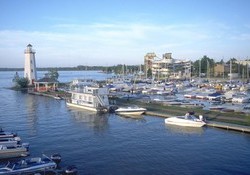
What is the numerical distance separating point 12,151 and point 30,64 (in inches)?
2405

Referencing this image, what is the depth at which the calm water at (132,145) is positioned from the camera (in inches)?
947

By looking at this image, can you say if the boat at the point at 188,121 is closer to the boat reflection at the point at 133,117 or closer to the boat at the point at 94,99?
the boat reflection at the point at 133,117

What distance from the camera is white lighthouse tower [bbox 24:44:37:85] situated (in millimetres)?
83625

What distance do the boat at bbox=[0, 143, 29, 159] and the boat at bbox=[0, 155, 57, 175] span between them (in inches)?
134

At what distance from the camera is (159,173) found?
22828 mm

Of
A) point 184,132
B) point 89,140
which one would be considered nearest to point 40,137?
point 89,140

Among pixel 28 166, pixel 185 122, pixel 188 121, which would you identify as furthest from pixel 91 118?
pixel 28 166

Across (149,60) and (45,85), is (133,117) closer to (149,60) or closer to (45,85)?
(45,85)

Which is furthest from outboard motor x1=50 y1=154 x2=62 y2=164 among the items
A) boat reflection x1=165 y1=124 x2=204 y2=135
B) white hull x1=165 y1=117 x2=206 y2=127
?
white hull x1=165 y1=117 x2=206 y2=127

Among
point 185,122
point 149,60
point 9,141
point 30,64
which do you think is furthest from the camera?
point 149,60

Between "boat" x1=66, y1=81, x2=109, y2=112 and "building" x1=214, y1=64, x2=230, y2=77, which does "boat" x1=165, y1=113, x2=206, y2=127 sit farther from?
"building" x1=214, y1=64, x2=230, y2=77

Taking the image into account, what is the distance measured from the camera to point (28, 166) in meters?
22.8

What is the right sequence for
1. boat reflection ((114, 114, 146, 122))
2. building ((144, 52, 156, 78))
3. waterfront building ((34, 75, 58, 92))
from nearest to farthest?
boat reflection ((114, 114, 146, 122))
waterfront building ((34, 75, 58, 92))
building ((144, 52, 156, 78))

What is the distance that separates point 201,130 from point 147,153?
980 cm
